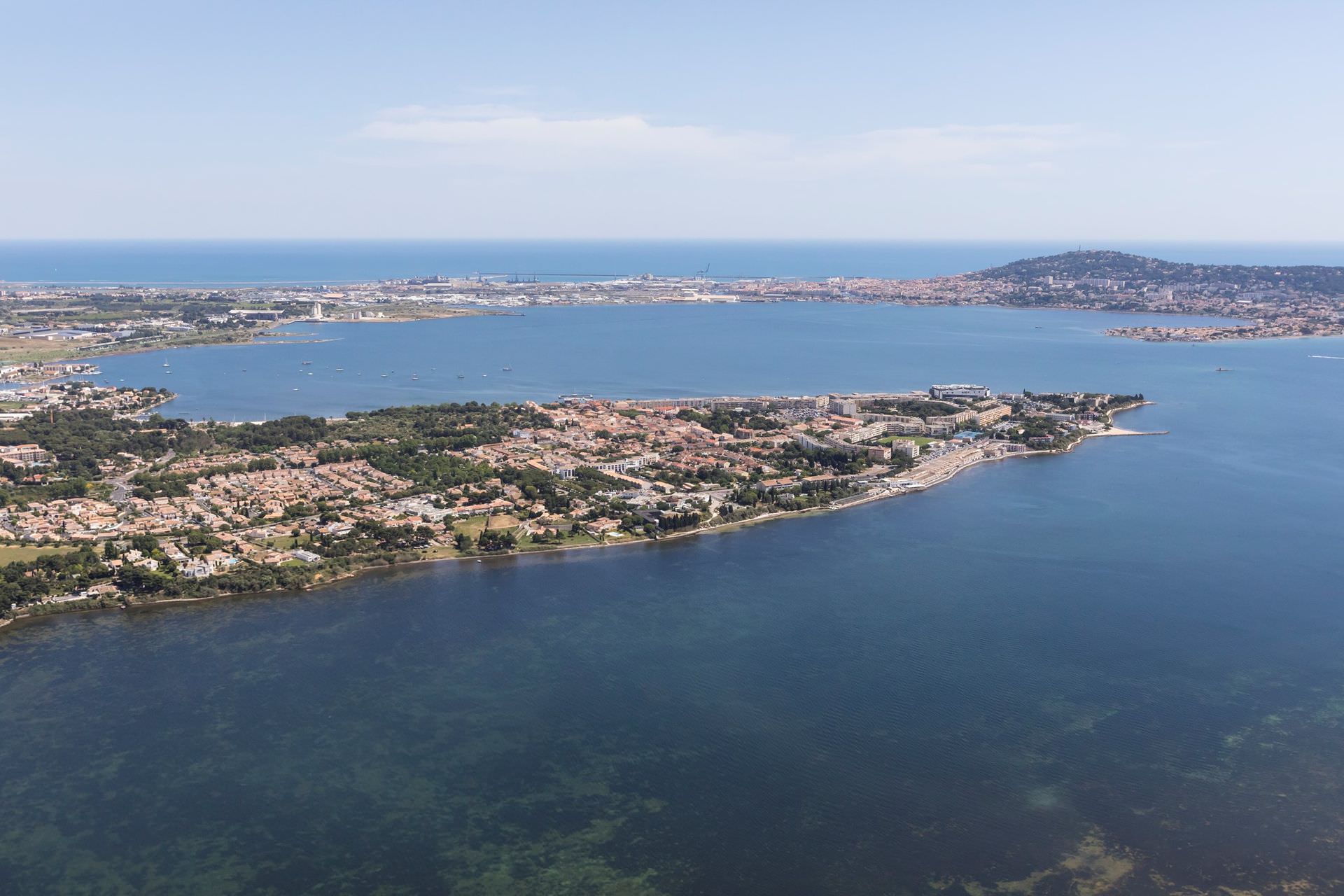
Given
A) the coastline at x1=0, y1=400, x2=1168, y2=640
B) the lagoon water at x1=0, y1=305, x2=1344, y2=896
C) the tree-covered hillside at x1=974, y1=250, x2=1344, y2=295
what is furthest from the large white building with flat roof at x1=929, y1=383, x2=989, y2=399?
the tree-covered hillside at x1=974, y1=250, x2=1344, y2=295

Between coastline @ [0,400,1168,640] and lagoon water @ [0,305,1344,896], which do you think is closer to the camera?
lagoon water @ [0,305,1344,896]

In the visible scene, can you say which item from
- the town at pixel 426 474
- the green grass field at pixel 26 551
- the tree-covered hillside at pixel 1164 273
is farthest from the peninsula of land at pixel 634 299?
the green grass field at pixel 26 551

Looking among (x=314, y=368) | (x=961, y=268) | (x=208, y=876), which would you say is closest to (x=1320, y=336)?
(x=314, y=368)

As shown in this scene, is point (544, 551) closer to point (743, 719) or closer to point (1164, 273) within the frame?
point (743, 719)

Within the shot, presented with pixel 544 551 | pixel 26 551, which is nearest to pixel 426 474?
pixel 544 551

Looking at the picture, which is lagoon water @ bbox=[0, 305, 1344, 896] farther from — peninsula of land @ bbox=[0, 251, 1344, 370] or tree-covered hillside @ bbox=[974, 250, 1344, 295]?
tree-covered hillside @ bbox=[974, 250, 1344, 295]

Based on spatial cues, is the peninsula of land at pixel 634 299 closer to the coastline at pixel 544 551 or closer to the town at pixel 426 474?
the town at pixel 426 474

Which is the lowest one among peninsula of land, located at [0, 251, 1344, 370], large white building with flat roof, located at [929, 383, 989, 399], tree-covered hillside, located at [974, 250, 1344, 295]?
large white building with flat roof, located at [929, 383, 989, 399]

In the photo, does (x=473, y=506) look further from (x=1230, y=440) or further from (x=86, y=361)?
(x=86, y=361)
